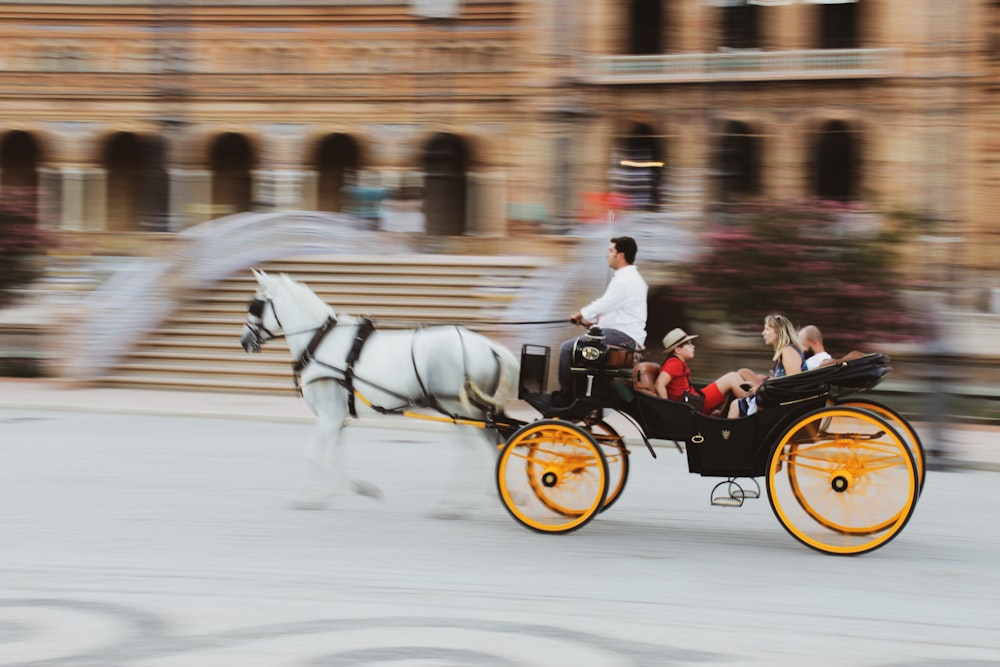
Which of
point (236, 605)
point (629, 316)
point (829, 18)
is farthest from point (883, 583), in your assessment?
point (829, 18)

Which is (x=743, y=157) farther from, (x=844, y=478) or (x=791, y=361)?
(x=844, y=478)

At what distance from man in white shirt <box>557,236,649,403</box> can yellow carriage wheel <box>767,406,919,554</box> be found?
1.37 meters

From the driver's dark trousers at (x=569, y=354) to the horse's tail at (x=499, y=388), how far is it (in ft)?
2.01

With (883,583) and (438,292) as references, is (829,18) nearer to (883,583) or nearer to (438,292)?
(438,292)

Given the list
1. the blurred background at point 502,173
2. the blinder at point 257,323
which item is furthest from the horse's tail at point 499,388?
the blinder at point 257,323

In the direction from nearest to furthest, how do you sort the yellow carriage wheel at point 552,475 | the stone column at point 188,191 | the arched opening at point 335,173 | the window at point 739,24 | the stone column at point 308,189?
the yellow carriage wheel at point 552,475 → the window at point 739,24 → the stone column at point 308,189 → the stone column at point 188,191 → the arched opening at point 335,173

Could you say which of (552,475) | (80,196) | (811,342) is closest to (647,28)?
(80,196)

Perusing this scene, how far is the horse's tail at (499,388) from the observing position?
9.06 metres

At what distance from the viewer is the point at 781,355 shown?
27.8 feet

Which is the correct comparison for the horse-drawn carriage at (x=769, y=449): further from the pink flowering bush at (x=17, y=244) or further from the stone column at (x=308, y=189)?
the stone column at (x=308, y=189)

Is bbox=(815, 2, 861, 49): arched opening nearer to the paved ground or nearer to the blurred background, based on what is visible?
the blurred background

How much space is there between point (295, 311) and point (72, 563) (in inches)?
114

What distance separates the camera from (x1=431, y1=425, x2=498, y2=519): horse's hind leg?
9405 mm

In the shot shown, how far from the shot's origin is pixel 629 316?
343 inches
